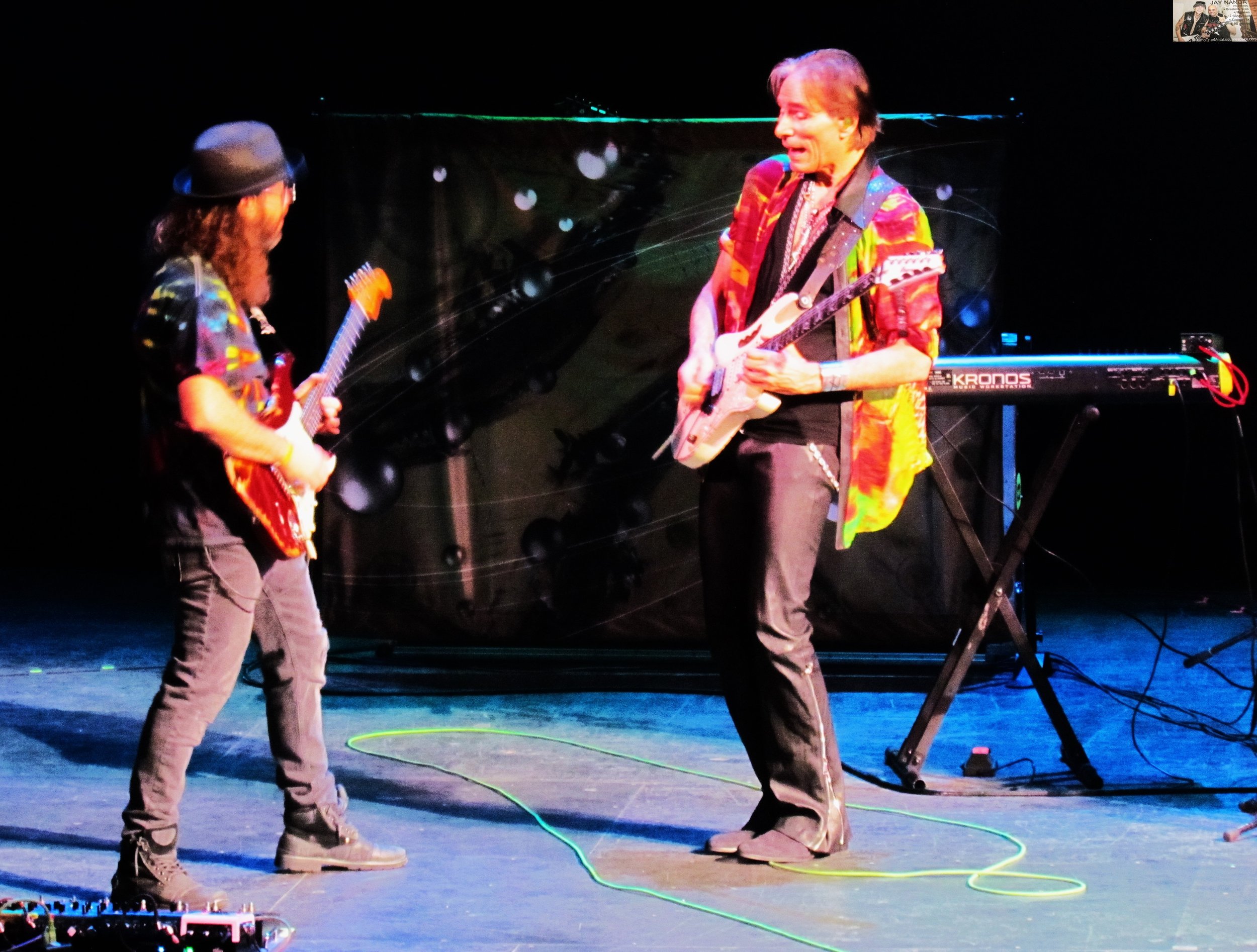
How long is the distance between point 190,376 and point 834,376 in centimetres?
143

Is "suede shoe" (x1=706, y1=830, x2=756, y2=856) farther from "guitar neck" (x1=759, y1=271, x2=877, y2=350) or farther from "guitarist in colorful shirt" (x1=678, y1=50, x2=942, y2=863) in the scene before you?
"guitar neck" (x1=759, y1=271, x2=877, y2=350)

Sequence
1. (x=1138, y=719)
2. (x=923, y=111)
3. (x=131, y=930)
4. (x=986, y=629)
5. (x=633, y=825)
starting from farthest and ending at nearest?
(x=923, y=111) → (x=1138, y=719) → (x=986, y=629) → (x=633, y=825) → (x=131, y=930)

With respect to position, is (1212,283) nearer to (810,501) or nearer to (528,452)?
(528,452)

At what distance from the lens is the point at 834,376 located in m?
3.71

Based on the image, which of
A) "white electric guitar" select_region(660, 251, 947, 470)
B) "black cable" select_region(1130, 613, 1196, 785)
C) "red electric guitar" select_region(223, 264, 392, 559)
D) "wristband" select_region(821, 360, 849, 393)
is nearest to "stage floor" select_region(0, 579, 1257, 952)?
"black cable" select_region(1130, 613, 1196, 785)

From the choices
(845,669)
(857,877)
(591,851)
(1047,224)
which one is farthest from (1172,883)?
(1047,224)

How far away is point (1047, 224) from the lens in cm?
793

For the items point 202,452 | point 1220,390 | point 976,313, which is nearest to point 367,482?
point 976,313

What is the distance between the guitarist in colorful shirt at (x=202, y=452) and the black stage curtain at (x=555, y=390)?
2775mm

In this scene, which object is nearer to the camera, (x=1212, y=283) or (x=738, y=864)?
(x=738, y=864)

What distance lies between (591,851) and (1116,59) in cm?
536

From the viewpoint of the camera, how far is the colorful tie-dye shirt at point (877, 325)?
3770 millimetres

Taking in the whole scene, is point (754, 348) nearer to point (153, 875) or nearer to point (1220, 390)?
point (1220, 390)

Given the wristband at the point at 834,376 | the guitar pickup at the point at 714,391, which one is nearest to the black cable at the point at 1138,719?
the wristband at the point at 834,376
